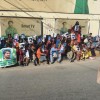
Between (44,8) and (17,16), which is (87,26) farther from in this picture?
(17,16)

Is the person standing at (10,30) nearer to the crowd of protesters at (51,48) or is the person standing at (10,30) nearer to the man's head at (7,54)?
the crowd of protesters at (51,48)

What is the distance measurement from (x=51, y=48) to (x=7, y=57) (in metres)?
2.99

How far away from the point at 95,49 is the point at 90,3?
399 centimetres

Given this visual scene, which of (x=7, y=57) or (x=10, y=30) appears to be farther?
(x=10, y=30)

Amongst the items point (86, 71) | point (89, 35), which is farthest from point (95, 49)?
point (86, 71)

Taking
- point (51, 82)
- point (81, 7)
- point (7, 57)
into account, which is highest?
point (81, 7)

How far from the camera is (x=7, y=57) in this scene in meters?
16.7

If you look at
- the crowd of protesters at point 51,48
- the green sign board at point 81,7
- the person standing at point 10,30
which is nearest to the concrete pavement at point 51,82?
the crowd of protesters at point 51,48

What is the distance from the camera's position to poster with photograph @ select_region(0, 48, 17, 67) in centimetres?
1655

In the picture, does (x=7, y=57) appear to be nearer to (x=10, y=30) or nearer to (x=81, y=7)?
(x=10, y=30)

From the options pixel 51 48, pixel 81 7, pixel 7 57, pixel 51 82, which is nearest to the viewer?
pixel 51 82

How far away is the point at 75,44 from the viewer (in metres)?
19.7

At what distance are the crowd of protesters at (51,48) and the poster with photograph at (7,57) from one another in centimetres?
42

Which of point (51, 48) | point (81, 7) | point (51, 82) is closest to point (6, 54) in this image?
point (51, 48)
